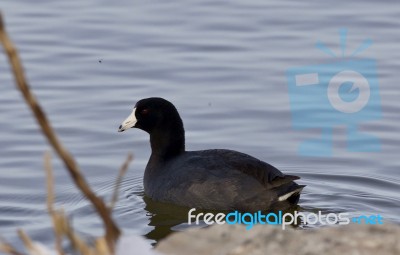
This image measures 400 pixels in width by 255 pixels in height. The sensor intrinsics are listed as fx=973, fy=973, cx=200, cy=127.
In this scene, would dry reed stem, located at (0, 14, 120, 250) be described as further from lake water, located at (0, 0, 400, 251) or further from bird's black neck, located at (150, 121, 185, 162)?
bird's black neck, located at (150, 121, 185, 162)

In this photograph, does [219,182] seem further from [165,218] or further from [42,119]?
[42,119]

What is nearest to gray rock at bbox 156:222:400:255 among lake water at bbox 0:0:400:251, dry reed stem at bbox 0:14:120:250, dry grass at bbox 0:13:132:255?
dry grass at bbox 0:13:132:255

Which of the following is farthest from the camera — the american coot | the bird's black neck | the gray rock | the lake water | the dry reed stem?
the bird's black neck

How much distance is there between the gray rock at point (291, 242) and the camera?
3109mm

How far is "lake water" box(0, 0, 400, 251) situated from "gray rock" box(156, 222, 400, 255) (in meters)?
3.39

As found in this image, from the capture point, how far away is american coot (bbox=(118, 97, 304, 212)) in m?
7.39

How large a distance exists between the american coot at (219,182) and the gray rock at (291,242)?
3.96 m

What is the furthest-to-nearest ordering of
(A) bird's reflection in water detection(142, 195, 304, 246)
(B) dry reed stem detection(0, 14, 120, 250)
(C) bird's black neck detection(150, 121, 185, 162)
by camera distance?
(C) bird's black neck detection(150, 121, 185, 162)
(A) bird's reflection in water detection(142, 195, 304, 246)
(B) dry reed stem detection(0, 14, 120, 250)

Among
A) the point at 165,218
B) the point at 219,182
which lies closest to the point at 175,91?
the point at 219,182

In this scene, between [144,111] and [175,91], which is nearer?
[144,111]

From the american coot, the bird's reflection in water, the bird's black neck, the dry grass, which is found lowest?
the bird's reflection in water

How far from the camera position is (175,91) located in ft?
33.2

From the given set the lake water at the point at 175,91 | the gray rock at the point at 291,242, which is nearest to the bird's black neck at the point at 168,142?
the lake water at the point at 175,91

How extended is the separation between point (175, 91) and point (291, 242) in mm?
6985
